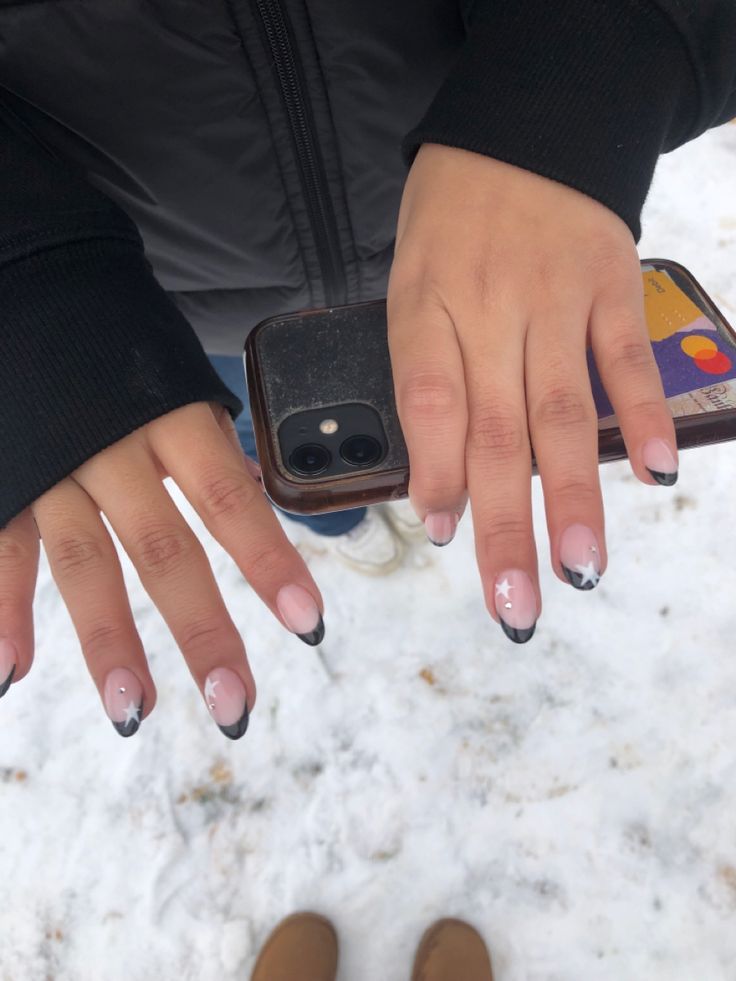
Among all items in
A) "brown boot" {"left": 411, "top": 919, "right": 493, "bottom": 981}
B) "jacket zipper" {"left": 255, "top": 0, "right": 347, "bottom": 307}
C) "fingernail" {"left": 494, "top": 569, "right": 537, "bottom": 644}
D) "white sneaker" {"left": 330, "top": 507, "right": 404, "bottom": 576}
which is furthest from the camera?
"white sneaker" {"left": 330, "top": 507, "right": 404, "bottom": 576}

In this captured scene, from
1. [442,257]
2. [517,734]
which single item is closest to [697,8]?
[442,257]

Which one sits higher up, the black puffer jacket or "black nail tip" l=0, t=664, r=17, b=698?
the black puffer jacket

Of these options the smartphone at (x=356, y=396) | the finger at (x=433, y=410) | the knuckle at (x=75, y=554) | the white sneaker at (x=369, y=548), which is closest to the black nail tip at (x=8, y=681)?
the knuckle at (x=75, y=554)

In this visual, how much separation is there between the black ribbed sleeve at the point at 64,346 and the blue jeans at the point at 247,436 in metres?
0.52

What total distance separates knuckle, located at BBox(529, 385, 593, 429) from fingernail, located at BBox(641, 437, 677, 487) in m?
0.06

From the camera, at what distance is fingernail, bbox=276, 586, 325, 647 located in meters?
0.61

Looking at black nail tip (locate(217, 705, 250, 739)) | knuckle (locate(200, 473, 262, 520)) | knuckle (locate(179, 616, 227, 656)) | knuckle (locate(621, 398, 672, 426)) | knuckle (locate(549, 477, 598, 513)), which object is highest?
knuckle (locate(621, 398, 672, 426))

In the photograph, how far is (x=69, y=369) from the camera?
64 centimetres

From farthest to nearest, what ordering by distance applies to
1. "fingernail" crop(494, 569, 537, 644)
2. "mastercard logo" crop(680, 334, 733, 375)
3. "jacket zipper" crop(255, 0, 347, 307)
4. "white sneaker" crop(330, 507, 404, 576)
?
"white sneaker" crop(330, 507, 404, 576) → "mastercard logo" crop(680, 334, 733, 375) → "jacket zipper" crop(255, 0, 347, 307) → "fingernail" crop(494, 569, 537, 644)

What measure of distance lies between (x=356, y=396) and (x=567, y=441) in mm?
284

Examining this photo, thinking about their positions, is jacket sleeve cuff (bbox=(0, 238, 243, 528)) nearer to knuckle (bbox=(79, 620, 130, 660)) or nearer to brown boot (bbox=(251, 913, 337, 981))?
knuckle (bbox=(79, 620, 130, 660))

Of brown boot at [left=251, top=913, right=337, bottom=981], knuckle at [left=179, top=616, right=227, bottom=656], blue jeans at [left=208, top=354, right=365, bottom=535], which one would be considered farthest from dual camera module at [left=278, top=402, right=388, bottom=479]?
brown boot at [left=251, top=913, right=337, bottom=981]

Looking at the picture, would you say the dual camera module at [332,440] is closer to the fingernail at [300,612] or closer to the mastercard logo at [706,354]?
the fingernail at [300,612]

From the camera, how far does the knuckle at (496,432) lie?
2.02 ft
